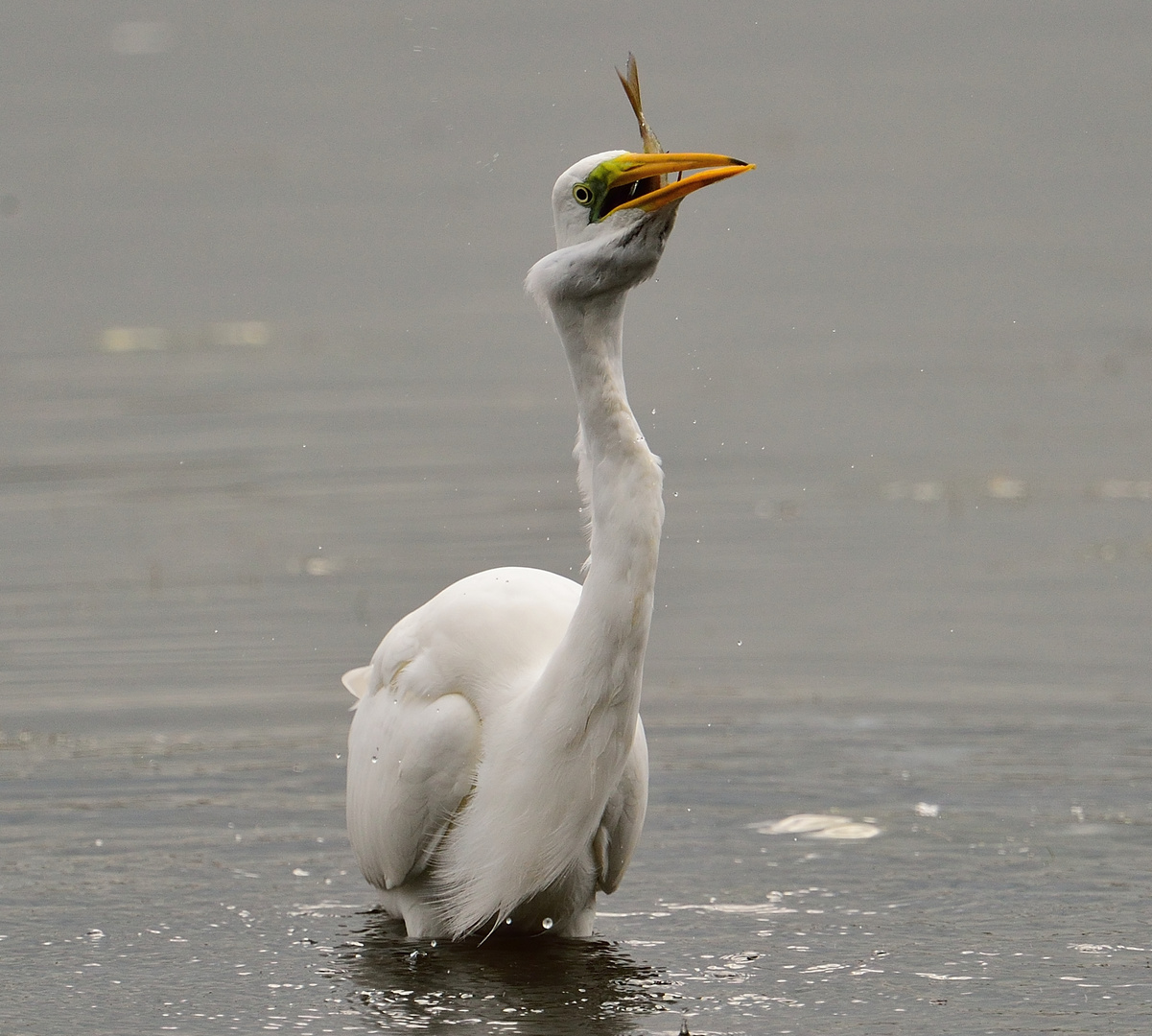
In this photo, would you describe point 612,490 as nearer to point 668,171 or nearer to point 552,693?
point 552,693

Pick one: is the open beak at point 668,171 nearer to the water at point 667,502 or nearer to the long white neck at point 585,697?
the long white neck at point 585,697

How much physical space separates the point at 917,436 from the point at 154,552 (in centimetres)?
431

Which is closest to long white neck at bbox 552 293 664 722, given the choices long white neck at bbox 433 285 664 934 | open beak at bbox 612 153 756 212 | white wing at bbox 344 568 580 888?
long white neck at bbox 433 285 664 934

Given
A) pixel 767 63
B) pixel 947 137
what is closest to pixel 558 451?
pixel 947 137

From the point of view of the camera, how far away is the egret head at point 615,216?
5.48 metres

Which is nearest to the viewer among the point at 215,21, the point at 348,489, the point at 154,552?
the point at 154,552

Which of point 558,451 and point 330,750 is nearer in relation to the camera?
point 330,750

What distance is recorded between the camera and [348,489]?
12219 millimetres

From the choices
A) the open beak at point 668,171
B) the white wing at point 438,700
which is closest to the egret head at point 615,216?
the open beak at point 668,171

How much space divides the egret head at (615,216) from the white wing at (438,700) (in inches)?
48.6

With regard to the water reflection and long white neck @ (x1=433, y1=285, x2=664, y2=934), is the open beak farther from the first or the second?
the water reflection

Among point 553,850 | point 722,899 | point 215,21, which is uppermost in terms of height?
point 215,21

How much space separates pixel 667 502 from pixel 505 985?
5.11 meters

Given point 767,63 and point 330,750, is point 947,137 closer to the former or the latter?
point 767,63
